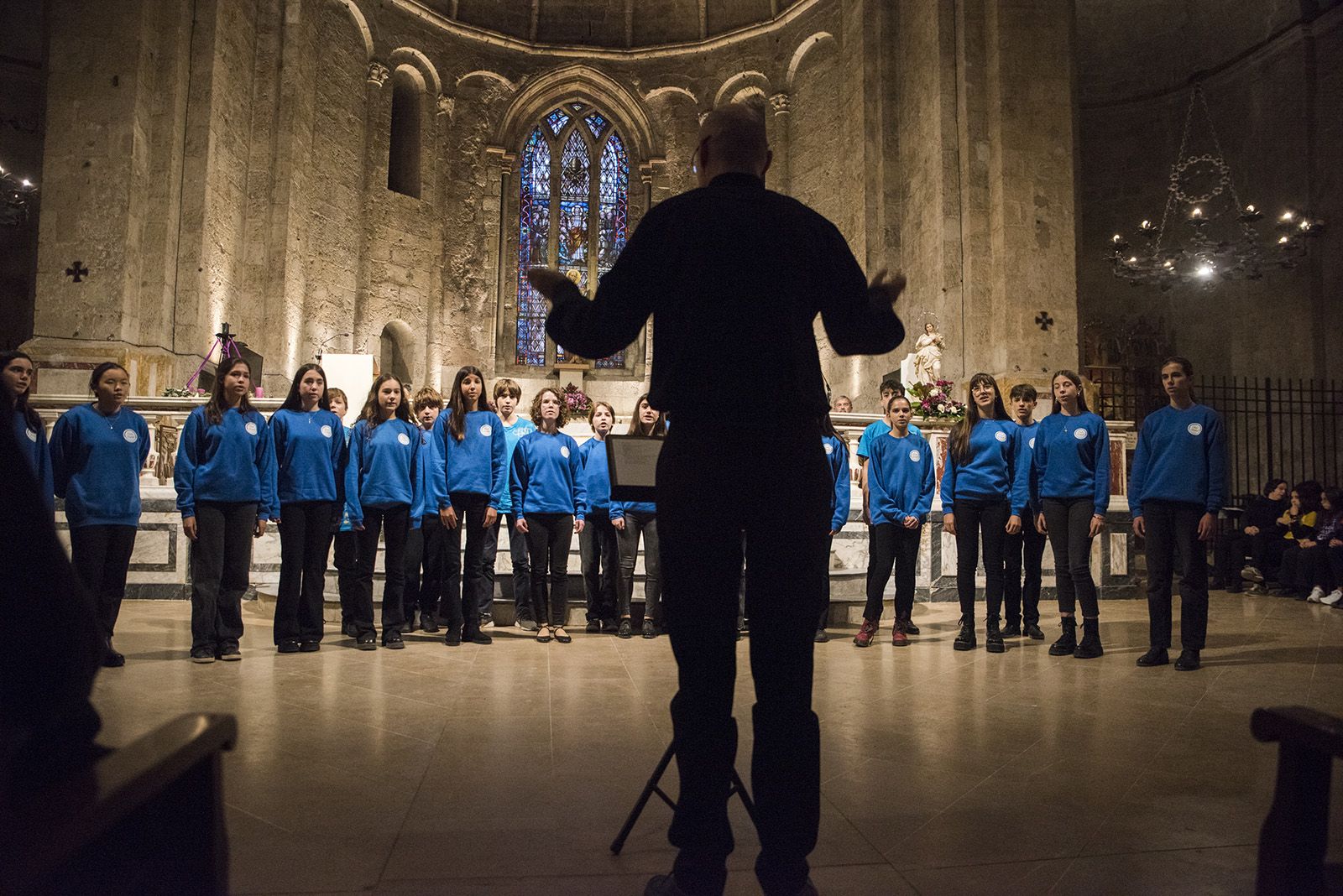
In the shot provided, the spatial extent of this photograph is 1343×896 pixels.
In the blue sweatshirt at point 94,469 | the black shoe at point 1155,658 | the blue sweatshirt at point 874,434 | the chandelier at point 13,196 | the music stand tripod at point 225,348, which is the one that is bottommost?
the black shoe at point 1155,658

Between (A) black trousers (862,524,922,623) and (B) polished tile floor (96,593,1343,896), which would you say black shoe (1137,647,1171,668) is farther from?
(A) black trousers (862,524,922,623)

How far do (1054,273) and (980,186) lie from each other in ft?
5.03

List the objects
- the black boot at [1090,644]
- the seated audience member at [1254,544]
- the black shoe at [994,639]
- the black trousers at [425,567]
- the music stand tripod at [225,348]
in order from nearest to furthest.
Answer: the black boot at [1090,644], the black shoe at [994,639], the black trousers at [425,567], the music stand tripod at [225,348], the seated audience member at [1254,544]

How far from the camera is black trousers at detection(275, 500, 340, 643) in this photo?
5.54 meters

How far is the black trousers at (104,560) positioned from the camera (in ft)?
16.7

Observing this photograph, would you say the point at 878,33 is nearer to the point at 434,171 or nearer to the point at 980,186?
the point at 980,186

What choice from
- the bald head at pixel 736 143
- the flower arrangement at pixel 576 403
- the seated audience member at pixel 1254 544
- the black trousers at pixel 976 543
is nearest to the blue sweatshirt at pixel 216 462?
the bald head at pixel 736 143

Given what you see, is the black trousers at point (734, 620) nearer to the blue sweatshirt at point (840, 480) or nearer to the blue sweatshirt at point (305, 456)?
the blue sweatshirt at point (305, 456)

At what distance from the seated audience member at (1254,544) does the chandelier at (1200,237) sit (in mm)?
4318

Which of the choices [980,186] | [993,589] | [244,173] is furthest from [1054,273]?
[244,173]

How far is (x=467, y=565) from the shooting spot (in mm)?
6059

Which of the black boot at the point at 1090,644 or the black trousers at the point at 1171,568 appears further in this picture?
the black boot at the point at 1090,644

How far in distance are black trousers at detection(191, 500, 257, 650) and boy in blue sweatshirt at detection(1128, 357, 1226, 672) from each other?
5.01 meters

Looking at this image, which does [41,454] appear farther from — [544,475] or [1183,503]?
[1183,503]
